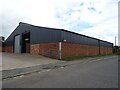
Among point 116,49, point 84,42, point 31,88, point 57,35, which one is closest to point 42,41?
point 57,35

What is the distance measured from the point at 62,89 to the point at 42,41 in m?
28.7

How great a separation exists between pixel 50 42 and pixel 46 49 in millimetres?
1632

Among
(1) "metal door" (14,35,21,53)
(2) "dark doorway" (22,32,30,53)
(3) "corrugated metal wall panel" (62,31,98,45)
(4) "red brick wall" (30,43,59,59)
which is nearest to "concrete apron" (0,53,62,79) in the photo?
(4) "red brick wall" (30,43,59,59)

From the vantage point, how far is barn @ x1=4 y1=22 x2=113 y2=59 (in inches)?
1310

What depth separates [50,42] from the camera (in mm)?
34750

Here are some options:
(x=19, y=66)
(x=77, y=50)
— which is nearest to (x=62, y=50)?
(x=77, y=50)

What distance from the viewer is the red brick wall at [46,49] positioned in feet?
109

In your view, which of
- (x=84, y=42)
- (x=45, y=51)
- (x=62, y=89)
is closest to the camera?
(x=62, y=89)

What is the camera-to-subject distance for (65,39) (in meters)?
33.8

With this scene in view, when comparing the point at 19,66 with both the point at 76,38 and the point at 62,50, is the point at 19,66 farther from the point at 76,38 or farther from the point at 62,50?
the point at 76,38

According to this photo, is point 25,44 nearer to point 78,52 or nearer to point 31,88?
point 78,52

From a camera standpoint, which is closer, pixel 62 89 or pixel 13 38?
pixel 62 89

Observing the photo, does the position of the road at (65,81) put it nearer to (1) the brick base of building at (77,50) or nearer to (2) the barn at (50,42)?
(2) the barn at (50,42)

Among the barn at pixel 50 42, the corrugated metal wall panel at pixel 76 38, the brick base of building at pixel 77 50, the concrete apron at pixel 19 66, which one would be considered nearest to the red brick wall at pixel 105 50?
the barn at pixel 50 42
